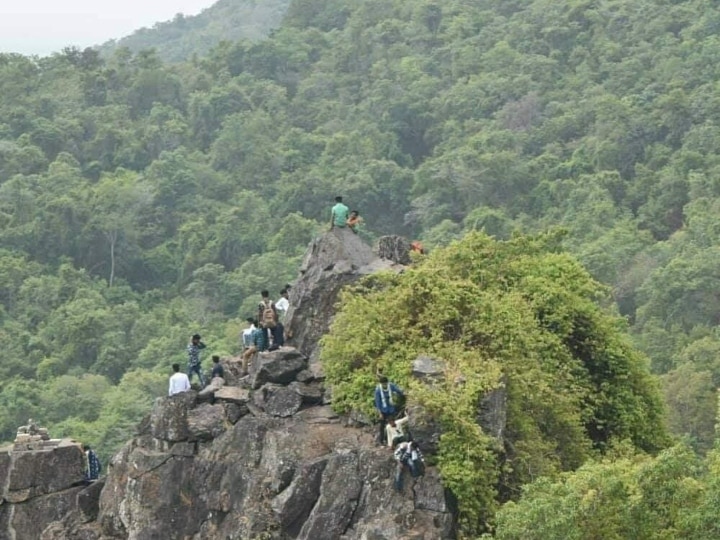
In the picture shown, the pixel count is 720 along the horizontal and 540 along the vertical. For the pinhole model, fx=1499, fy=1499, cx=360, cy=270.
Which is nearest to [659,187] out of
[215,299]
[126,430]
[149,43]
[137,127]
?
[215,299]

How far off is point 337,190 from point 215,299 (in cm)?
954

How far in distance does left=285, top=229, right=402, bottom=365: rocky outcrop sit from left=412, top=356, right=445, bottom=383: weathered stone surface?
3494 millimetres

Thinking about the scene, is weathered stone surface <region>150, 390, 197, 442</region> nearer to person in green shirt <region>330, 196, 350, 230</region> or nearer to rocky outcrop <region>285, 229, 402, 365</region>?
rocky outcrop <region>285, 229, 402, 365</region>

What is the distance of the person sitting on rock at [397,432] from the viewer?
1841 cm

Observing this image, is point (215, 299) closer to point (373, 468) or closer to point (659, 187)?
point (659, 187)

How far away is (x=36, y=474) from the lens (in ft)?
74.7

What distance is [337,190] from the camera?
68188mm

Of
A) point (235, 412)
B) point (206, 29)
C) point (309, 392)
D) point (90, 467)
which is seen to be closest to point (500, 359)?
point (309, 392)

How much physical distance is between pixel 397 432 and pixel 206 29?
12726 centimetres

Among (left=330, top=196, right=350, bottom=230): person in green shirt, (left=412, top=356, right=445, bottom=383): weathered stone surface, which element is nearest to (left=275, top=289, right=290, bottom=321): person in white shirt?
(left=330, top=196, right=350, bottom=230): person in green shirt

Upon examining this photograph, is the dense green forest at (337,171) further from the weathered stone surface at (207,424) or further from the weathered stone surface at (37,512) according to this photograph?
the weathered stone surface at (37,512)

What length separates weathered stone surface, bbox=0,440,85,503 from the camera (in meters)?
22.8

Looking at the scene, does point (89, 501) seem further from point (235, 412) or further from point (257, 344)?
point (257, 344)

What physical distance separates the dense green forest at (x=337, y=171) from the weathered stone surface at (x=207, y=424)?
1875 centimetres
